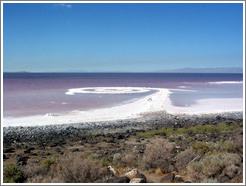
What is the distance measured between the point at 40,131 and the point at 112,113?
24.1ft

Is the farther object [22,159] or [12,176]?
[22,159]

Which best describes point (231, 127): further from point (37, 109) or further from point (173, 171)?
point (37, 109)

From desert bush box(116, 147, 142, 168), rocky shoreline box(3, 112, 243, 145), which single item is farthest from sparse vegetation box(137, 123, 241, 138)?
desert bush box(116, 147, 142, 168)

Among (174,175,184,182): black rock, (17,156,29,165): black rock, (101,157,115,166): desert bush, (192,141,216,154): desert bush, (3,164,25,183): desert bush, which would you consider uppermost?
(192,141,216,154): desert bush

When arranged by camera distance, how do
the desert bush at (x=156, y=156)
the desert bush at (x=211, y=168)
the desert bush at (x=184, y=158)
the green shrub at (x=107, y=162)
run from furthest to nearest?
the green shrub at (x=107, y=162), the desert bush at (x=156, y=156), the desert bush at (x=184, y=158), the desert bush at (x=211, y=168)

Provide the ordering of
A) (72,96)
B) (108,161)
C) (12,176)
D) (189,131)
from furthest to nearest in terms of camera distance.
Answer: (72,96) → (189,131) → (108,161) → (12,176)

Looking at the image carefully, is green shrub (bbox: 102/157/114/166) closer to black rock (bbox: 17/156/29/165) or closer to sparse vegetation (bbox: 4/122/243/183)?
sparse vegetation (bbox: 4/122/243/183)

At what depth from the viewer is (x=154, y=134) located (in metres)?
13.5

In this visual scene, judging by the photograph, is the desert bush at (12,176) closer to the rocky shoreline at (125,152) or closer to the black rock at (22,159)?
the rocky shoreline at (125,152)

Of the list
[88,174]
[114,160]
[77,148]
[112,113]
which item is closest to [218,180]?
[88,174]

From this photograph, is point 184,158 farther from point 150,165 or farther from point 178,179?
point 178,179

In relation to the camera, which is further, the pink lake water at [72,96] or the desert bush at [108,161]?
the pink lake water at [72,96]

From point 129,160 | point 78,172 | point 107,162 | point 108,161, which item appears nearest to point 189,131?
point 129,160

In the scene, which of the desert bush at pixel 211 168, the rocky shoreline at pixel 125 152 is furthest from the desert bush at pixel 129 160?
the desert bush at pixel 211 168
